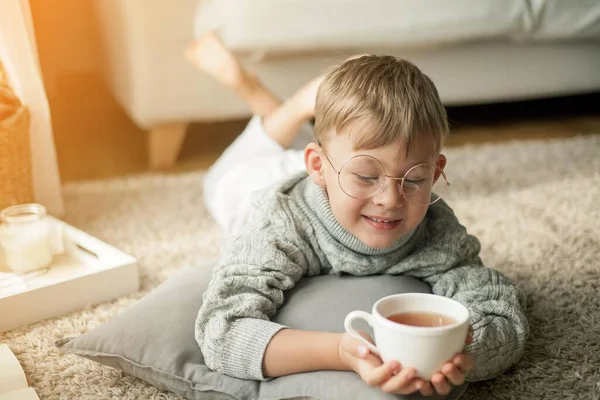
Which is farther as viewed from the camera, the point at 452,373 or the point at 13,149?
the point at 13,149

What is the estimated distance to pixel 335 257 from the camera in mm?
1193

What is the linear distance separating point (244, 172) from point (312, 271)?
1.63 ft

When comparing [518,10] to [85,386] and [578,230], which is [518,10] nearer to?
[578,230]

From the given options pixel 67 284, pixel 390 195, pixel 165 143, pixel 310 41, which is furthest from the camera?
pixel 165 143

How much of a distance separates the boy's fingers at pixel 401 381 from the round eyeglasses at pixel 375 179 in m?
0.27

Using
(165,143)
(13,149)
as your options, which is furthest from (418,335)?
(165,143)

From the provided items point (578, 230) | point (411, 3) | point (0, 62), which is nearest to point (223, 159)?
point (0, 62)

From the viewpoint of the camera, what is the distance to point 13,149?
1628 mm

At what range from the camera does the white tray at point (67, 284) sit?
1.34 meters

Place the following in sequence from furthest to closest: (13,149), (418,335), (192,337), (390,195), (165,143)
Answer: (165,143)
(13,149)
(192,337)
(390,195)
(418,335)

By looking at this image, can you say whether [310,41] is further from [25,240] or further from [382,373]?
[382,373]

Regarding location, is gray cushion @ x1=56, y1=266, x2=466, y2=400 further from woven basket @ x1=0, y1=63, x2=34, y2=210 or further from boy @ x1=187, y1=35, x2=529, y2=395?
woven basket @ x1=0, y1=63, x2=34, y2=210

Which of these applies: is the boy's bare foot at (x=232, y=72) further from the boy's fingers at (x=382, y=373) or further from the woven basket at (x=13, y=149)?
the boy's fingers at (x=382, y=373)

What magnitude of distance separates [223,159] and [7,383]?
0.81m
